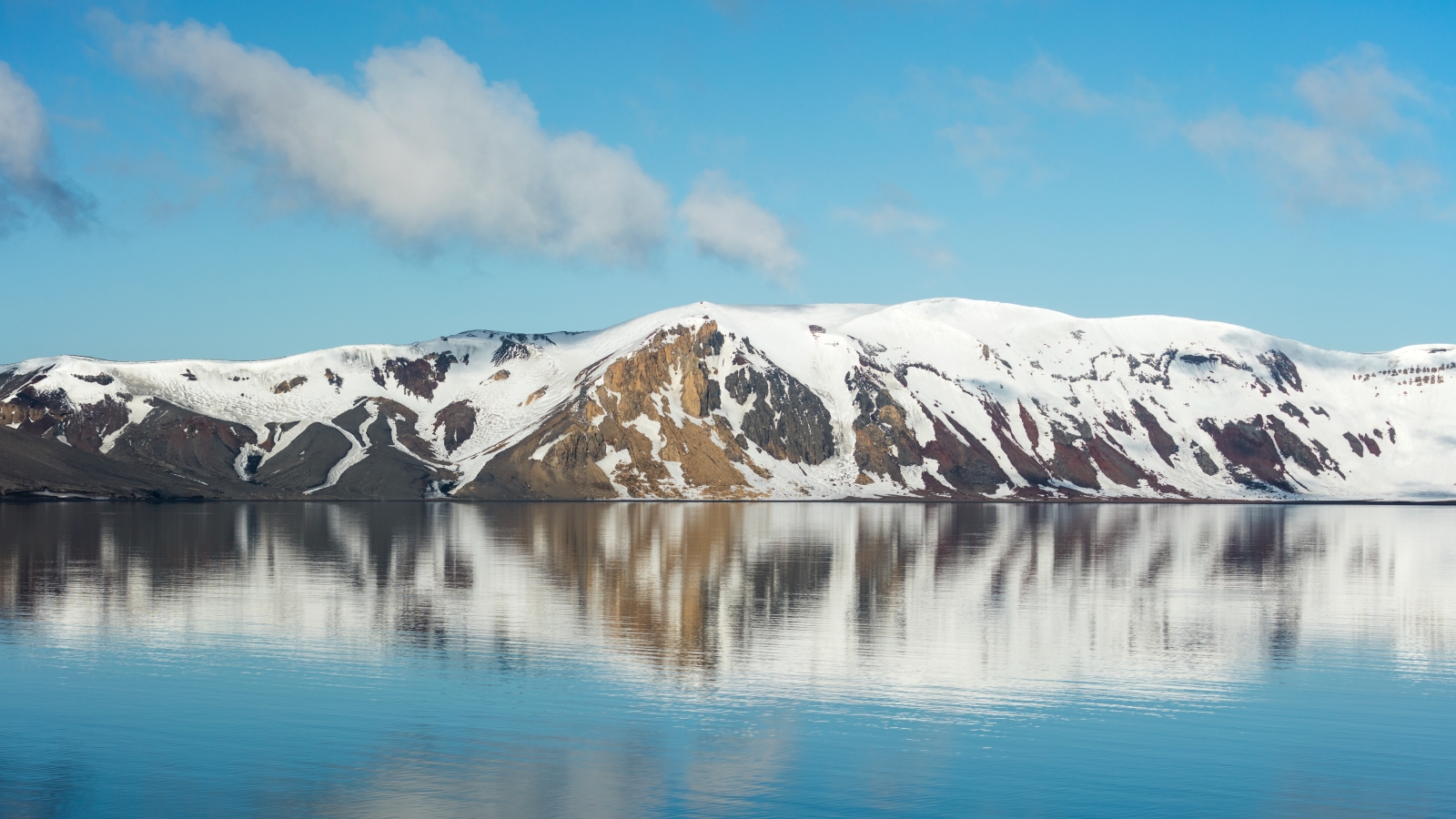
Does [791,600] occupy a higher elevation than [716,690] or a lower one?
lower

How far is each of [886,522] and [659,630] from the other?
95694 mm

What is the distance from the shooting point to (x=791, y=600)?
53.0 meters

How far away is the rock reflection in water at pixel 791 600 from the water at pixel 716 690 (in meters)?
0.28

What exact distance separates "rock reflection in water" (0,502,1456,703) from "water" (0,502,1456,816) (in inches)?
11.0

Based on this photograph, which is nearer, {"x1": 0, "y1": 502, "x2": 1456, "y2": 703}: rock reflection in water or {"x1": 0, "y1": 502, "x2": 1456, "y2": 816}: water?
{"x1": 0, "y1": 502, "x2": 1456, "y2": 816}: water

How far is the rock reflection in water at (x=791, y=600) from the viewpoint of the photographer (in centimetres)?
3775

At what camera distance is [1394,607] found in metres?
53.6

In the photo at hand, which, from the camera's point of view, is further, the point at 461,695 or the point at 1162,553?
the point at 1162,553

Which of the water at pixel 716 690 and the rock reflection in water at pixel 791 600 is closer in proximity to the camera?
the water at pixel 716 690

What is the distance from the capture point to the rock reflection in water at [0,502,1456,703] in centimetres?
3775

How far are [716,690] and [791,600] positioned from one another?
20.3m

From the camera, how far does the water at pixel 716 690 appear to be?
23.5 metres

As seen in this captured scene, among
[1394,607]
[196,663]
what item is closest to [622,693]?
[196,663]

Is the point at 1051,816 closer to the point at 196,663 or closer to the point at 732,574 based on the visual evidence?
the point at 196,663
